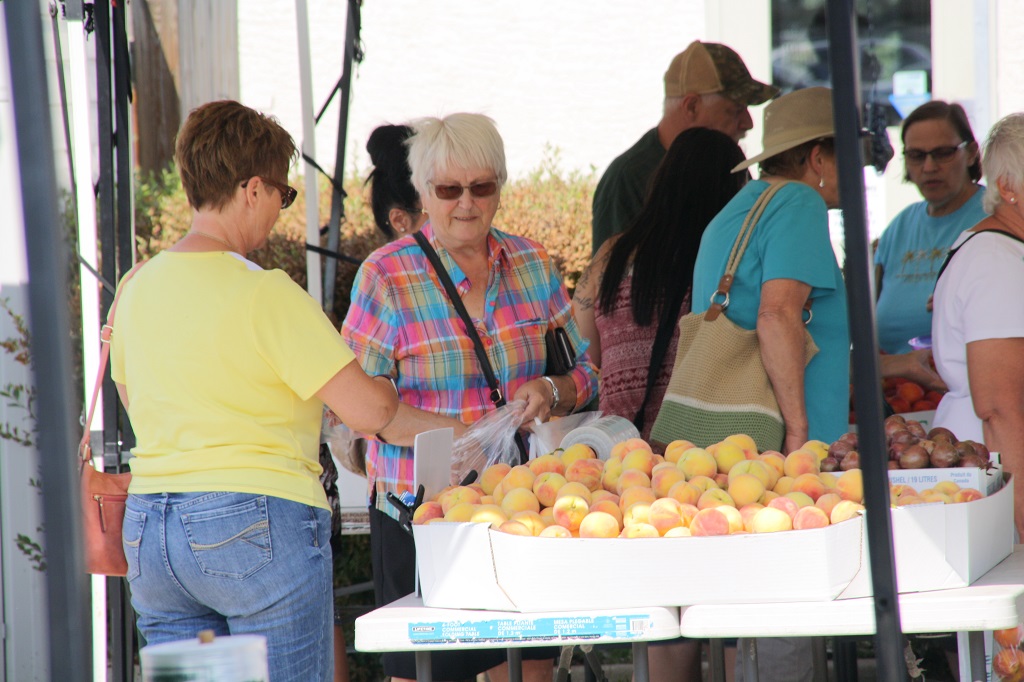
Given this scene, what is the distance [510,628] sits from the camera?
1.62 m

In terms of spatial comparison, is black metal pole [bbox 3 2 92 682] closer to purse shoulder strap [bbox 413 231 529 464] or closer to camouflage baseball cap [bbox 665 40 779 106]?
purse shoulder strap [bbox 413 231 529 464]

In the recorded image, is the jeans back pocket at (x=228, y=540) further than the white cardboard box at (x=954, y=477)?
No

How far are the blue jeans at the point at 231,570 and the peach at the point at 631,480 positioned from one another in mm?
526

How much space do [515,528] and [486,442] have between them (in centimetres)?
76

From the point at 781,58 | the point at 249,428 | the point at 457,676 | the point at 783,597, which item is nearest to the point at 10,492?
the point at 457,676

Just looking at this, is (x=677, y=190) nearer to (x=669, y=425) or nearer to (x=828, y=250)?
(x=828, y=250)

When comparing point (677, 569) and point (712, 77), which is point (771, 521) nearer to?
point (677, 569)

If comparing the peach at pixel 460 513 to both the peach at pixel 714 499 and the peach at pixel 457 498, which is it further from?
the peach at pixel 714 499

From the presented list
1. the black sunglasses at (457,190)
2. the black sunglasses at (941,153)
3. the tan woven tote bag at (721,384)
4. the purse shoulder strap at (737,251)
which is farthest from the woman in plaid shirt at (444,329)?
the black sunglasses at (941,153)

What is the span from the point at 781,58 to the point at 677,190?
3390 millimetres

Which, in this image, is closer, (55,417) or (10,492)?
(55,417)

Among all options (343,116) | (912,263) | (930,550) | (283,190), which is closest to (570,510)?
(930,550)

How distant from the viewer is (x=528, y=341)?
104 inches

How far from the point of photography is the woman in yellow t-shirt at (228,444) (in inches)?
72.9
